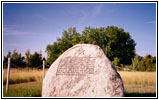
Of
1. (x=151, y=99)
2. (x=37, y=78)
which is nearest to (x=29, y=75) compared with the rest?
(x=37, y=78)

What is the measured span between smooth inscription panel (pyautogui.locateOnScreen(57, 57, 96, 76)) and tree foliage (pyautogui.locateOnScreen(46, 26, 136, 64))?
1889cm

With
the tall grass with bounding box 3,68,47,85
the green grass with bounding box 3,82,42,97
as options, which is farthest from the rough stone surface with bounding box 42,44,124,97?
the tall grass with bounding box 3,68,47,85

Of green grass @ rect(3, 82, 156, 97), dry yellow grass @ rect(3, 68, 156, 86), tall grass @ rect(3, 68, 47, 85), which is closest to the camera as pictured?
green grass @ rect(3, 82, 156, 97)

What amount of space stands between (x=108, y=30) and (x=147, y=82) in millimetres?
17549

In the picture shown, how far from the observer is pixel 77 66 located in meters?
6.28

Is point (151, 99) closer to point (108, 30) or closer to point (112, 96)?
point (112, 96)

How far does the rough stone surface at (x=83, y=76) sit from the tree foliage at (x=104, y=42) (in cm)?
1884

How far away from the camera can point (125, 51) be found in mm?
26828

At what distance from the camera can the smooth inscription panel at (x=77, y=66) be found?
6.14 meters

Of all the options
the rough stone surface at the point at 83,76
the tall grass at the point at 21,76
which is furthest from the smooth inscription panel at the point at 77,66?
the tall grass at the point at 21,76

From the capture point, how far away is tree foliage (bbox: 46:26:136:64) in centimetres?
2644

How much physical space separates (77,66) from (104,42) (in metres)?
21.2

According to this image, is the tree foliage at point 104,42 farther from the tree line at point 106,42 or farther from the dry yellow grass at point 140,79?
the dry yellow grass at point 140,79

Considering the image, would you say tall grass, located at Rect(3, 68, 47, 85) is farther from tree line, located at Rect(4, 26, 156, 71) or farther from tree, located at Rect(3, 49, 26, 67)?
tree line, located at Rect(4, 26, 156, 71)
